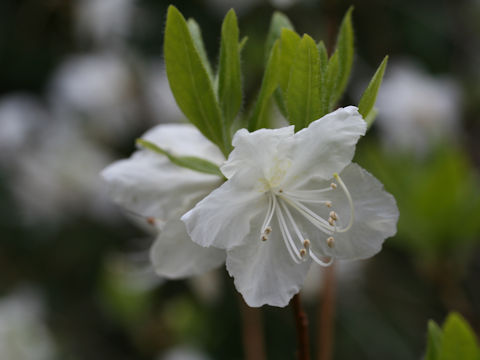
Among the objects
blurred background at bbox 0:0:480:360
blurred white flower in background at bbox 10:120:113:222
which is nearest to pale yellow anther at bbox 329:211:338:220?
blurred background at bbox 0:0:480:360

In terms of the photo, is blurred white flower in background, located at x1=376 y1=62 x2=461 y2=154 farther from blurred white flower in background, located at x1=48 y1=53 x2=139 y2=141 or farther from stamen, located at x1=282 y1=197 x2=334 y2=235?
stamen, located at x1=282 y1=197 x2=334 y2=235

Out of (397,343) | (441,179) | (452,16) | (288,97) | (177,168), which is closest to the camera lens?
(288,97)

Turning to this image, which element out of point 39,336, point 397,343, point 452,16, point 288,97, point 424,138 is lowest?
point 397,343

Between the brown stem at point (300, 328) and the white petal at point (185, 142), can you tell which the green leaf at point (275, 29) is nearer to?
the white petal at point (185, 142)

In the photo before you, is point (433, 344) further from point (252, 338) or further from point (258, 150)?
point (252, 338)

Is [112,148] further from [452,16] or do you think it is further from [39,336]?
[452,16]

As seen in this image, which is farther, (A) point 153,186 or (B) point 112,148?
(B) point 112,148

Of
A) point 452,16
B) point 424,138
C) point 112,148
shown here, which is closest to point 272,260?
point 424,138

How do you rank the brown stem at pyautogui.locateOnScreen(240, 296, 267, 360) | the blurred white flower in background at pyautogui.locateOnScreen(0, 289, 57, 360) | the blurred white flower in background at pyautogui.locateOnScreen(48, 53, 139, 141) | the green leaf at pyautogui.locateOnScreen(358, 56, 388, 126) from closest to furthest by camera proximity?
the green leaf at pyautogui.locateOnScreen(358, 56, 388, 126) < the brown stem at pyautogui.locateOnScreen(240, 296, 267, 360) < the blurred white flower in background at pyautogui.locateOnScreen(0, 289, 57, 360) < the blurred white flower in background at pyautogui.locateOnScreen(48, 53, 139, 141)
